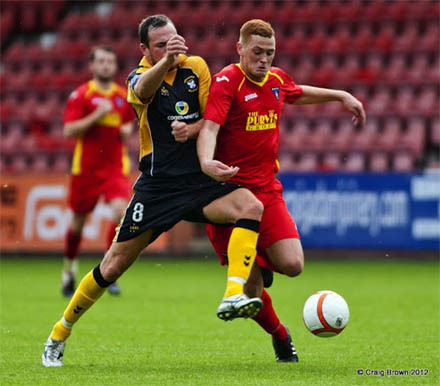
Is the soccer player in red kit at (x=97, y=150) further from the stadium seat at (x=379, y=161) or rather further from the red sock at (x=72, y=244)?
the stadium seat at (x=379, y=161)

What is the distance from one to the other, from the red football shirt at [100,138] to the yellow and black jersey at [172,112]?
4546mm

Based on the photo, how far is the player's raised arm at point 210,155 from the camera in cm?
486

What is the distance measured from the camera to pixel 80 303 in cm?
537

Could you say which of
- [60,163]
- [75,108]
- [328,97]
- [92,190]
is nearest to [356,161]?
[60,163]

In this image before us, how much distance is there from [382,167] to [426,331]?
8351 millimetres

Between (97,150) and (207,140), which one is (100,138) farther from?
(207,140)

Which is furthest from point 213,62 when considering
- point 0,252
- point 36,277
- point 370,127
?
point 36,277

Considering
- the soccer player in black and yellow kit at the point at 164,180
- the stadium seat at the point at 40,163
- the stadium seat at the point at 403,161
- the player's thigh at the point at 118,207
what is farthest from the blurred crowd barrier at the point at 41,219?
the soccer player in black and yellow kit at the point at 164,180

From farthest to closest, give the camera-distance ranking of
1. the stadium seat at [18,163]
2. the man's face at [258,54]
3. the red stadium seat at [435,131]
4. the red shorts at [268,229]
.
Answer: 1. the stadium seat at [18,163]
2. the red stadium seat at [435,131]
3. the red shorts at [268,229]
4. the man's face at [258,54]

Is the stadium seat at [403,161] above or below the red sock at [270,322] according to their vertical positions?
above

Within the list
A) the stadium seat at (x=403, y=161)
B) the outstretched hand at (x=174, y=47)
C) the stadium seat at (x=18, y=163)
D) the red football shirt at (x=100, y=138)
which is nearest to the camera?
the outstretched hand at (x=174, y=47)

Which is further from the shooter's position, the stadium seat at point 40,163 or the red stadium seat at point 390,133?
the stadium seat at point 40,163

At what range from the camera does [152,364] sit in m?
5.33

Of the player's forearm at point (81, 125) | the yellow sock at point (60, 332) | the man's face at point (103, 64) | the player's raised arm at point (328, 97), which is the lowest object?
the yellow sock at point (60, 332)
